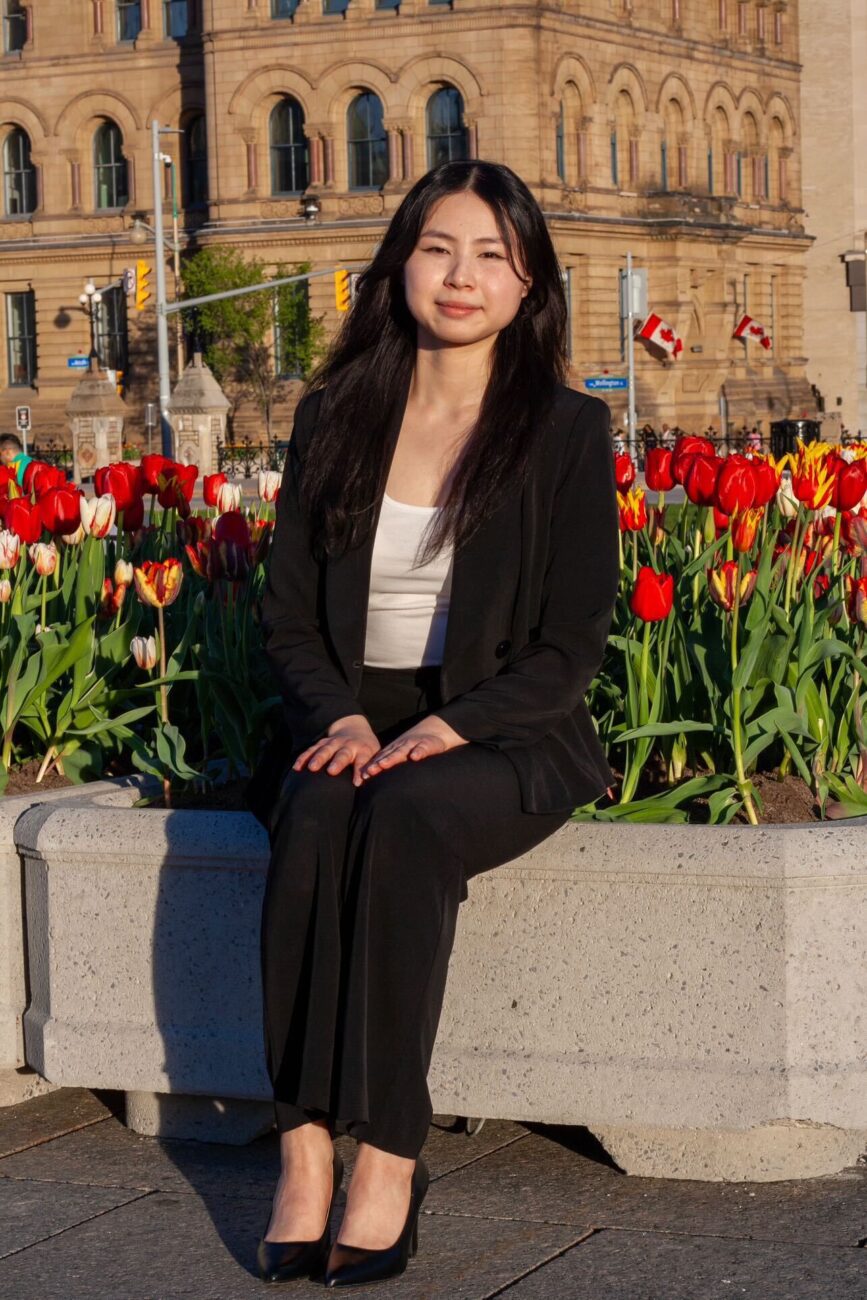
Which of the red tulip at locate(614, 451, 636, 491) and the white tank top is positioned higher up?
the red tulip at locate(614, 451, 636, 491)

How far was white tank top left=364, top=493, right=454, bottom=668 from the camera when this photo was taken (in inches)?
221

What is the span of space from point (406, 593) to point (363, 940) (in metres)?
1.03

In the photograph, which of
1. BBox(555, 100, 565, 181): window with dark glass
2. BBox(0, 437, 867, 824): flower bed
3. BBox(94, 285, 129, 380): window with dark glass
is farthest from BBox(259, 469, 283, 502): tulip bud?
BBox(94, 285, 129, 380): window with dark glass

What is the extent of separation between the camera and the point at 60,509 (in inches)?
287

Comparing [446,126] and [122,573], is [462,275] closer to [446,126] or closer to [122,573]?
[122,573]

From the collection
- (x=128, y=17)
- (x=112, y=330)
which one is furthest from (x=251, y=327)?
(x=128, y=17)

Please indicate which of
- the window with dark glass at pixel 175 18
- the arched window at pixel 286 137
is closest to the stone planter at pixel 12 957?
the arched window at pixel 286 137

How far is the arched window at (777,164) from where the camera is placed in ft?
277

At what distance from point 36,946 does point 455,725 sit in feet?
4.40

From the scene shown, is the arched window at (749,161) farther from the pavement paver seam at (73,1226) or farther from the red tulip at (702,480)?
the pavement paver seam at (73,1226)

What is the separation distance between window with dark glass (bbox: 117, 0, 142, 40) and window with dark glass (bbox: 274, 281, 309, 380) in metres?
11.7

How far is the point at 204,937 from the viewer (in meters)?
5.74

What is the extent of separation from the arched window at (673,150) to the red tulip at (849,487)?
234 feet

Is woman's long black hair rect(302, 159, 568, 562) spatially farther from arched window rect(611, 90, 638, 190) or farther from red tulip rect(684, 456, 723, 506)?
arched window rect(611, 90, 638, 190)
